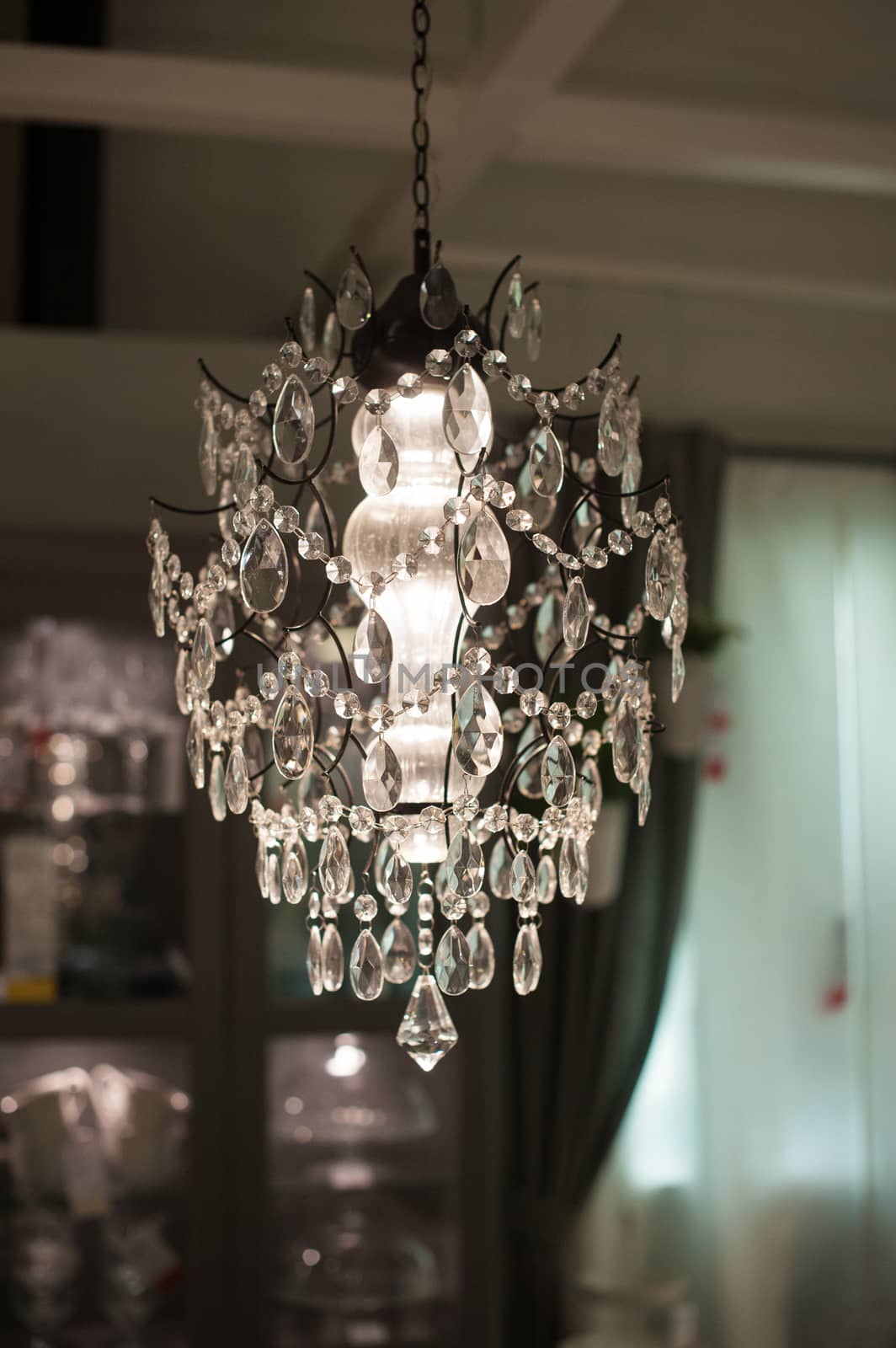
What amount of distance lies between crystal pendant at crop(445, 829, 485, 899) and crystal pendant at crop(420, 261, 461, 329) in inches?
14.9

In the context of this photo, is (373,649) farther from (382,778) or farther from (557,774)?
(557,774)

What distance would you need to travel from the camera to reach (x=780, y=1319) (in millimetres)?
3377

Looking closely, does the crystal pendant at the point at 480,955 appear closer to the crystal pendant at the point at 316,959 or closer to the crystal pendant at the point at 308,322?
the crystal pendant at the point at 316,959

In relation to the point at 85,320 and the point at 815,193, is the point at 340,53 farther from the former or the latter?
the point at 815,193

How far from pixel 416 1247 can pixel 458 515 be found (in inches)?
79.4

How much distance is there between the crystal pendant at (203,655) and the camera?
3.44 feet

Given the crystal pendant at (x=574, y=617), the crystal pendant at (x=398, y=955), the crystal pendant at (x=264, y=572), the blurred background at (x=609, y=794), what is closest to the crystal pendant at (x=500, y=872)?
the crystal pendant at (x=398, y=955)

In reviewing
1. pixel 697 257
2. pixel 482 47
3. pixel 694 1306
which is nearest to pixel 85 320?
pixel 482 47

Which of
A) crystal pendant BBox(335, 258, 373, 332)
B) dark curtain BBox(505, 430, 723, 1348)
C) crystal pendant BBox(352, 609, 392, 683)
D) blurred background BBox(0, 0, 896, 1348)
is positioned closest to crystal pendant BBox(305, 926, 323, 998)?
crystal pendant BBox(352, 609, 392, 683)

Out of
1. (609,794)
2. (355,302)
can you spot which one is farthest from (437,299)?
(609,794)

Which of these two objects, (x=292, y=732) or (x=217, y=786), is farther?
(x=217, y=786)

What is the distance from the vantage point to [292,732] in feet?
3.17

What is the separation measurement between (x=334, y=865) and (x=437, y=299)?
0.43m

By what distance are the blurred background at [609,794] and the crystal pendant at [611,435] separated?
1164 millimetres
